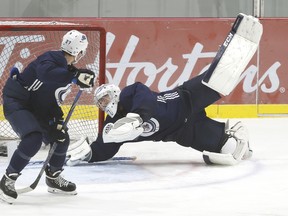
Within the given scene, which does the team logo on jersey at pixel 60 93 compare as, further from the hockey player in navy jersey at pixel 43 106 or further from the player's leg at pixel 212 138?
the player's leg at pixel 212 138

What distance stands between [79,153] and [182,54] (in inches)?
98.5

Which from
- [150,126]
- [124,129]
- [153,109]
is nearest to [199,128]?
[150,126]

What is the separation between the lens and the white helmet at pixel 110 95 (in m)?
5.40

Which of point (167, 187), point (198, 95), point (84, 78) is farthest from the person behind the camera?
point (198, 95)

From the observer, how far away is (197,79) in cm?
593

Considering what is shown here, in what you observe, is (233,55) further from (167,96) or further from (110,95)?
(110,95)

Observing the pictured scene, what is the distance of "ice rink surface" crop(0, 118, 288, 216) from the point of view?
4379 mm

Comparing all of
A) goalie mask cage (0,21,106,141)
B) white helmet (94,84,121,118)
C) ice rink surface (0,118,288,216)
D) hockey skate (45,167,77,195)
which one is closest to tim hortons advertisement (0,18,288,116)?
goalie mask cage (0,21,106,141)

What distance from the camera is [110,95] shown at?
213 inches

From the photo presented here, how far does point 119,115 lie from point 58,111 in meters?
0.88

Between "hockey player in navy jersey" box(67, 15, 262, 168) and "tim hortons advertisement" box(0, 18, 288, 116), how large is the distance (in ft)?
6.39

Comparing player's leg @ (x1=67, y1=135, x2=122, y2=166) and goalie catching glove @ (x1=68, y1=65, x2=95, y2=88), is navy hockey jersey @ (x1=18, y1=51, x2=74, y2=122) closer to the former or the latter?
goalie catching glove @ (x1=68, y1=65, x2=95, y2=88)

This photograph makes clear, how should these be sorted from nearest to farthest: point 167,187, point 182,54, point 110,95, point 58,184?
point 58,184
point 167,187
point 110,95
point 182,54

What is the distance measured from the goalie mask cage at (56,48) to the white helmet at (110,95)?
937 mm
